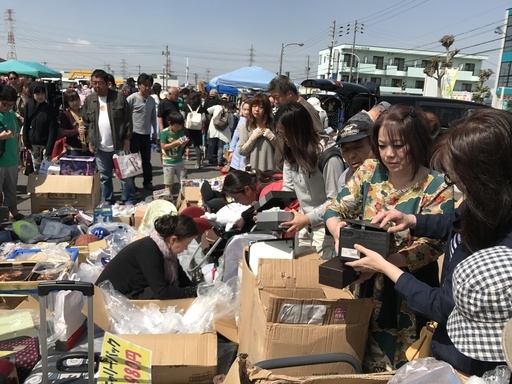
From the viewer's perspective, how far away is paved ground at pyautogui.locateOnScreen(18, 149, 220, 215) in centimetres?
628

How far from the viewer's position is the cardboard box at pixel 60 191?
5.29m

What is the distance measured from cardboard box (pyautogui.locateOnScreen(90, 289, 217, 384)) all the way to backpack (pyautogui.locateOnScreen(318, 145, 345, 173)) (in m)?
1.18

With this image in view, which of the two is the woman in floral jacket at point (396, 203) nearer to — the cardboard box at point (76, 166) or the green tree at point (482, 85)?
the cardboard box at point (76, 166)

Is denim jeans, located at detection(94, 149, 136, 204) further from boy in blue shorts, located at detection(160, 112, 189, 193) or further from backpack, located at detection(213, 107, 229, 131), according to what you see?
backpack, located at detection(213, 107, 229, 131)

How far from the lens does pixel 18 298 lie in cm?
293

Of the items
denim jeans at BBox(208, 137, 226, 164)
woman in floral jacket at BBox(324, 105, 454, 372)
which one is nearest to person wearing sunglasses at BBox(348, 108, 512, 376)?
woman in floral jacket at BBox(324, 105, 454, 372)

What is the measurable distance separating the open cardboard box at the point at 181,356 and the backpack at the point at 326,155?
3.88 feet

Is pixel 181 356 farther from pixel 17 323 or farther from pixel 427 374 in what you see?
pixel 427 374

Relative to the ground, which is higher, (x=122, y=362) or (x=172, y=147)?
(x=172, y=147)

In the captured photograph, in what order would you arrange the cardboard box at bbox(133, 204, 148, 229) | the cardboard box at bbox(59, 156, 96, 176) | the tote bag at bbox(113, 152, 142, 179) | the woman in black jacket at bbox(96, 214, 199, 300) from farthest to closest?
the tote bag at bbox(113, 152, 142, 179)
the cardboard box at bbox(59, 156, 96, 176)
the cardboard box at bbox(133, 204, 148, 229)
the woman in black jacket at bbox(96, 214, 199, 300)

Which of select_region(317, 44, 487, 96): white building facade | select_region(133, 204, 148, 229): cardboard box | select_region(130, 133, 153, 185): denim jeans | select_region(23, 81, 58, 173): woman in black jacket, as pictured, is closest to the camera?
select_region(133, 204, 148, 229): cardboard box

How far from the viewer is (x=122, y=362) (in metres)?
1.75

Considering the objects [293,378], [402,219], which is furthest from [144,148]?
[293,378]

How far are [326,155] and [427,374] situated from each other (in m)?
1.61
